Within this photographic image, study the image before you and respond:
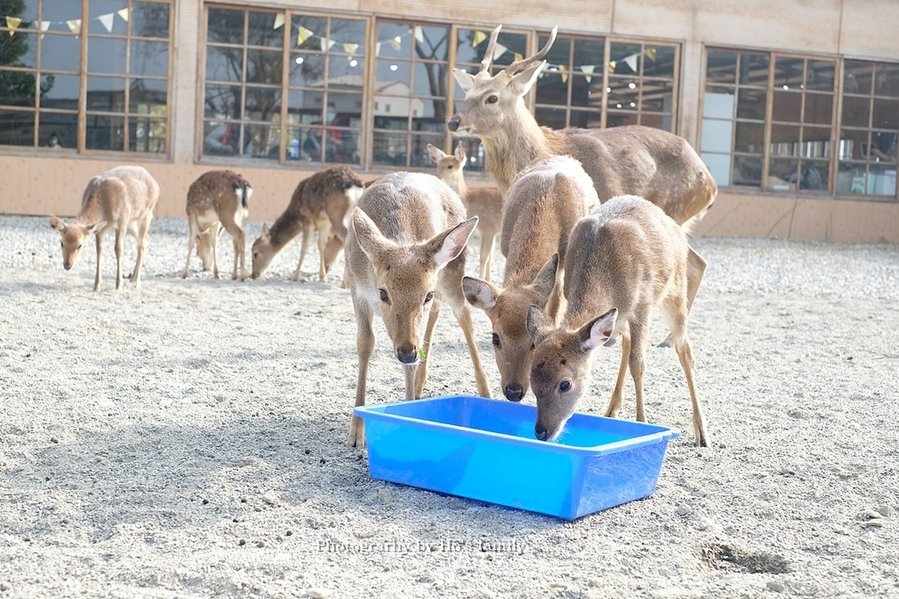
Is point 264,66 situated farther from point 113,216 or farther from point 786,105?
point 786,105

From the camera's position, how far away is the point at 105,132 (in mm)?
16312

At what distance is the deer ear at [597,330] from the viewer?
441cm

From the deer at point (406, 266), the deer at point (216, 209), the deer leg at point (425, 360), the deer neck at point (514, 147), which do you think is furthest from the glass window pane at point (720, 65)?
the deer leg at point (425, 360)

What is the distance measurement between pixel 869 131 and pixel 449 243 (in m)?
16.1

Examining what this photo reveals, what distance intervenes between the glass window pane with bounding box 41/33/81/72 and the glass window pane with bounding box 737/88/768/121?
9572mm

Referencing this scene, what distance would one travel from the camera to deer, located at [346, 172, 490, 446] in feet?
15.7

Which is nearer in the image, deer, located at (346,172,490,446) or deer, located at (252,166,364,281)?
deer, located at (346,172,490,446)

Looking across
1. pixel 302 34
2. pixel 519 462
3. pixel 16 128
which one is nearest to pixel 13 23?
pixel 16 128

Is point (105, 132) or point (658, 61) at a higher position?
point (658, 61)

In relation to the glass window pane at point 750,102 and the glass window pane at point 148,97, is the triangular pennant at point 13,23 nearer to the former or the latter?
the glass window pane at point 148,97

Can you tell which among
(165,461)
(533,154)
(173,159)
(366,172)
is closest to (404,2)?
(366,172)

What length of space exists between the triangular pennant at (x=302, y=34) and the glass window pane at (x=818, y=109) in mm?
7715

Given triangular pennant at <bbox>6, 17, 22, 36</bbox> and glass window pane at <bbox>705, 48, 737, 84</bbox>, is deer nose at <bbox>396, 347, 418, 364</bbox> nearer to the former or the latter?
triangular pennant at <bbox>6, 17, 22, 36</bbox>

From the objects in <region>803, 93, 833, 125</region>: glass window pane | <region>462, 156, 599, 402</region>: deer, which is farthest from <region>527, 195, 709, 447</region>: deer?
<region>803, 93, 833, 125</region>: glass window pane
